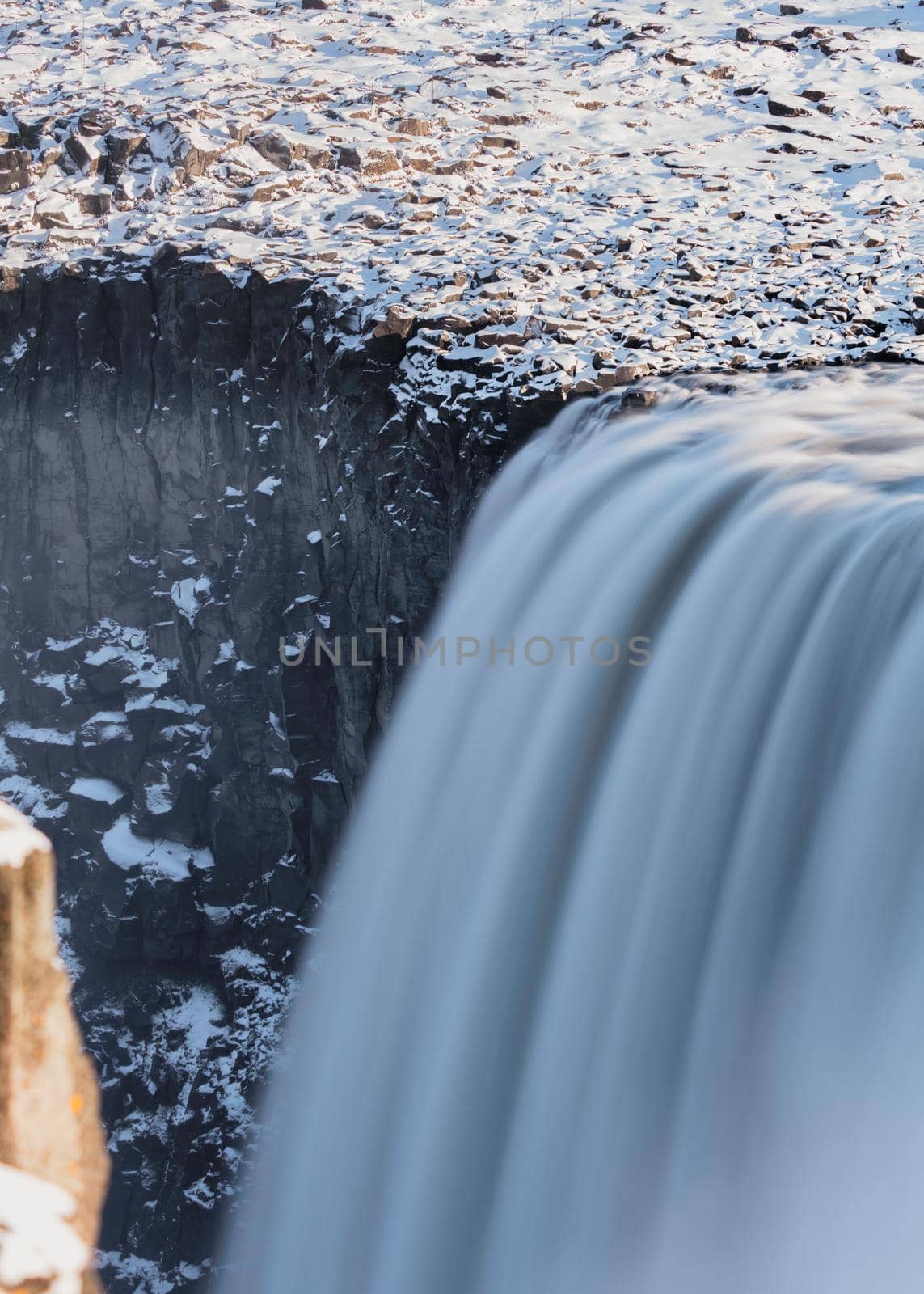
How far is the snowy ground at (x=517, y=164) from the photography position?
7.36 metres

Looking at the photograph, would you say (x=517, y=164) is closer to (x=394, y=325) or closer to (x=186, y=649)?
(x=394, y=325)

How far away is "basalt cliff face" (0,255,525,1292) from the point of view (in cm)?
789

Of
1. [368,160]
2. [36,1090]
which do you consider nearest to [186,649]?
[368,160]

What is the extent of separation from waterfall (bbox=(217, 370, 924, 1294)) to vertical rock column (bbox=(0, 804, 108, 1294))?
6.04 feet

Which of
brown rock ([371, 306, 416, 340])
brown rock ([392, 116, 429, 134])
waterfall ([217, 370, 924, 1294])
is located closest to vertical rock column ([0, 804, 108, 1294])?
waterfall ([217, 370, 924, 1294])

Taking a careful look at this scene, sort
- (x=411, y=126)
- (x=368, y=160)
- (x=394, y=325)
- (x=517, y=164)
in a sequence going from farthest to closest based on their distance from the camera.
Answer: (x=411, y=126) < (x=517, y=164) < (x=368, y=160) < (x=394, y=325)

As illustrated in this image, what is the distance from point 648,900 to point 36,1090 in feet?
7.26

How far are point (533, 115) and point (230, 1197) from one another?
995 cm

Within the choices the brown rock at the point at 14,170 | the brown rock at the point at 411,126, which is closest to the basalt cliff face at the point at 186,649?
the brown rock at the point at 14,170

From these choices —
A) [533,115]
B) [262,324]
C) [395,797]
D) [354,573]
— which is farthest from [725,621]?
[533,115]

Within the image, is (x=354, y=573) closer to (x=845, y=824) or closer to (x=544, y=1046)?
(x=544, y=1046)

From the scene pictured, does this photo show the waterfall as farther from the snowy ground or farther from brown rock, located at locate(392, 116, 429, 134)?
brown rock, located at locate(392, 116, 429, 134)

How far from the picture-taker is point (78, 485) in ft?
30.6

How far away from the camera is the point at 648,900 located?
4039 millimetres
